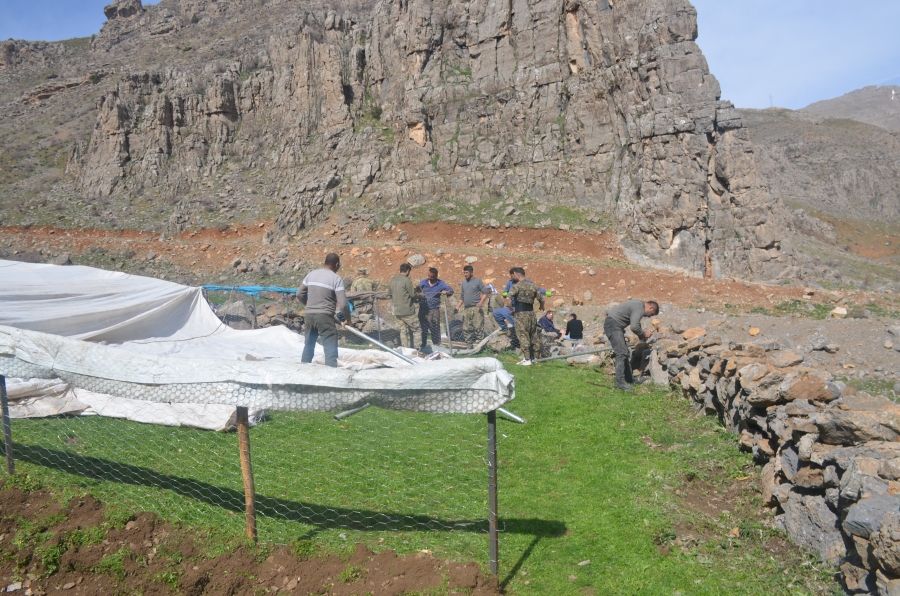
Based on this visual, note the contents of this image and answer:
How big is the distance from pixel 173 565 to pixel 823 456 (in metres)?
5.58

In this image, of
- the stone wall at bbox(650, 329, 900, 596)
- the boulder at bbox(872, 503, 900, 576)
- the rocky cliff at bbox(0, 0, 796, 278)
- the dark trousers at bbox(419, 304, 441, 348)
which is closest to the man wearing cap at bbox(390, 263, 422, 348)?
the dark trousers at bbox(419, 304, 441, 348)

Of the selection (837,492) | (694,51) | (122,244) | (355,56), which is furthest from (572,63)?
(837,492)

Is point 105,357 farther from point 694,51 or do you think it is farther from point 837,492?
point 694,51

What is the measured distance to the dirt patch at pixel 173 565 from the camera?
177 inches

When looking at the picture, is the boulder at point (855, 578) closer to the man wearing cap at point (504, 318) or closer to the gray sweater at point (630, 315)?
the gray sweater at point (630, 315)

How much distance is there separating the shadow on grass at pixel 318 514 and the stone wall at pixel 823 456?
7.09ft

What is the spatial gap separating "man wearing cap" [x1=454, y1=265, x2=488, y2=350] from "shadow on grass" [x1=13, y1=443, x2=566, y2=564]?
8718mm

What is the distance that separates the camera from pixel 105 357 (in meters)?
5.44

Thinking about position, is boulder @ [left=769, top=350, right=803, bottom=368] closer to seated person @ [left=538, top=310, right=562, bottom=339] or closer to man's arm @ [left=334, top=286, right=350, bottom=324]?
man's arm @ [left=334, top=286, right=350, bottom=324]

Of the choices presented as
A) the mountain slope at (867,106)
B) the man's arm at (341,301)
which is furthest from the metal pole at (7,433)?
the mountain slope at (867,106)

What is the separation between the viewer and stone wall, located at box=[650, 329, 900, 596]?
4.03 metres

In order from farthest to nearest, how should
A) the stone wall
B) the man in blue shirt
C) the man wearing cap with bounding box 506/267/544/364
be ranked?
1. the man in blue shirt
2. the man wearing cap with bounding box 506/267/544/364
3. the stone wall

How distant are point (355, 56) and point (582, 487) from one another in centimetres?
4356

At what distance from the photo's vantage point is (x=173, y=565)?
4863 mm
